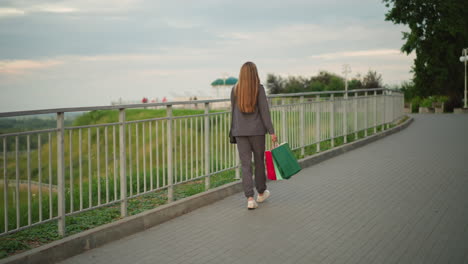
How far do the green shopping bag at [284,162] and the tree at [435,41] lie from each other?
3716 centimetres

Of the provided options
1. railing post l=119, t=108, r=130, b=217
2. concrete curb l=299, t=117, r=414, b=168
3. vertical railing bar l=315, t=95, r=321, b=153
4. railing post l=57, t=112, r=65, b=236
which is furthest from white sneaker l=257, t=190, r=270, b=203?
vertical railing bar l=315, t=95, r=321, b=153

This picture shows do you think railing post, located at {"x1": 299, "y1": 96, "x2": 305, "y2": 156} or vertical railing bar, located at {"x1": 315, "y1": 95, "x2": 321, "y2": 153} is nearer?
railing post, located at {"x1": 299, "y1": 96, "x2": 305, "y2": 156}

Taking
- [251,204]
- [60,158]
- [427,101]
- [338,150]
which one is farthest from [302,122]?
[427,101]

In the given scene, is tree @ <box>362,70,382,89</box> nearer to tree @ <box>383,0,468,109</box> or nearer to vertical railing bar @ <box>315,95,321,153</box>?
tree @ <box>383,0,468,109</box>

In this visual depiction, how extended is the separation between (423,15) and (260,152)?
1587 inches

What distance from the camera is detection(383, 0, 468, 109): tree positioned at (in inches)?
1615

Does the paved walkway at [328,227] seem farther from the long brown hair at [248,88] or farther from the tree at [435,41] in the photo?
the tree at [435,41]

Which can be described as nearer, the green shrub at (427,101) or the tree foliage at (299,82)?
the green shrub at (427,101)

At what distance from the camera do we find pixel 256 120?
24.7ft

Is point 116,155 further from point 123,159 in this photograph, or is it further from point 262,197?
point 262,197

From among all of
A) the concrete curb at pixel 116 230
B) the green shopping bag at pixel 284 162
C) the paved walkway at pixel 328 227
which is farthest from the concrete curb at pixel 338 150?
the green shopping bag at pixel 284 162

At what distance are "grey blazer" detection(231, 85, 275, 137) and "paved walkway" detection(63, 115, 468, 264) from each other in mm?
1079

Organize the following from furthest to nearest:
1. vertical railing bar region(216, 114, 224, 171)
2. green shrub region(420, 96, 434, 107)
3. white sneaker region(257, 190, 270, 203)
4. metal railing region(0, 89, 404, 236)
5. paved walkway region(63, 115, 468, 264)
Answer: green shrub region(420, 96, 434, 107), vertical railing bar region(216, 114, 224, 171), white sneaker region(257, 190, 270, 203), metal railing region(0, 89, 404, 236), paved walkway region(63, 115, 468, 264)

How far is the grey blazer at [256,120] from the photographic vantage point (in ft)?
24.4
